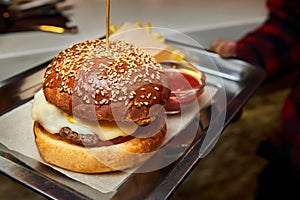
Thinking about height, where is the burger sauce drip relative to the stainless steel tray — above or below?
above

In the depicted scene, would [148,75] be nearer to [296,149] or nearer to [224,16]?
[296,149]

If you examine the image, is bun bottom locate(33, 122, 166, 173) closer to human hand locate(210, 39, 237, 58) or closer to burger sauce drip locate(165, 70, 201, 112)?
burger sauce drip locate(165, 70, 201, 112)

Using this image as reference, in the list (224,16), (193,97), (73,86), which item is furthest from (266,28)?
(73,86)

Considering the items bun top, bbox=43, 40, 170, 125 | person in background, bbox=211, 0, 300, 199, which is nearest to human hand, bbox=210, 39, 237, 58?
person in background, bbox=211, 0, 300, 199

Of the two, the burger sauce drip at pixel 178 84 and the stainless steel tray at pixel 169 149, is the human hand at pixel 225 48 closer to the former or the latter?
the stainless steel tray at pixel 169 149

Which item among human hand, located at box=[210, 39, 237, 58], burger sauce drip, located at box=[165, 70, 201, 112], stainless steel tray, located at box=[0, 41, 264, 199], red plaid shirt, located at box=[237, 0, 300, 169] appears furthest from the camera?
red plaid shirt, located at box=[237, 0, 300, 169]
